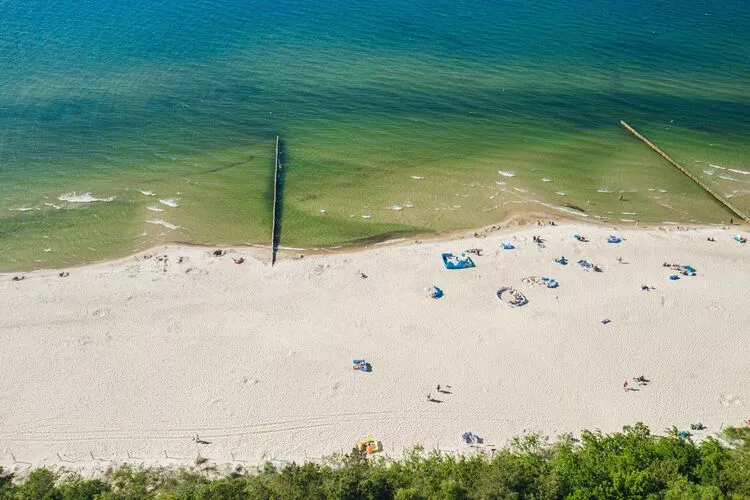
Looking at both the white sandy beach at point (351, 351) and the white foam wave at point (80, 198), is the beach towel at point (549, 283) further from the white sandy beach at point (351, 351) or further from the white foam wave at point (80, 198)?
the white foam wave at point (80, 198)

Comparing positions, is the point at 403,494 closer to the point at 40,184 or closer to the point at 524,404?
the point at 524,404

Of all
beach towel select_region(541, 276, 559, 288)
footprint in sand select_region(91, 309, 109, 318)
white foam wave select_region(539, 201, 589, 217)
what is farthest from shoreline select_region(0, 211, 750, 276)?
beach towel select_region(541, 276, 559, 288)

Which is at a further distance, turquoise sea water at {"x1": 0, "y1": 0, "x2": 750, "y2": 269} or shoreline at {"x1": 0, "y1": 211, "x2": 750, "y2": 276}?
turquoise sea water at {"x1": 0, "y1": 0, "x2": 750, "y2": 269}

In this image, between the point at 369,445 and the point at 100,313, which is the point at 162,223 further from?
the point at 369,445

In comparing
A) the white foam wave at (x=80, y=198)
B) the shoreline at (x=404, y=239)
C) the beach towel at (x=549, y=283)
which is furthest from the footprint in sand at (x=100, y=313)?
the beach towel at (x=549, y=283)

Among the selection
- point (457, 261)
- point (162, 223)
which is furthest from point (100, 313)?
point (457, 261)

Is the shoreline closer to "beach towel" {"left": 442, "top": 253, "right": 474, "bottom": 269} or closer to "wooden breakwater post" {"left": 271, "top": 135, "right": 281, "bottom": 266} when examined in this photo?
"wooden breakwater post" {"left": 271, "top": 135, "right": 281, "bottom": 266}
